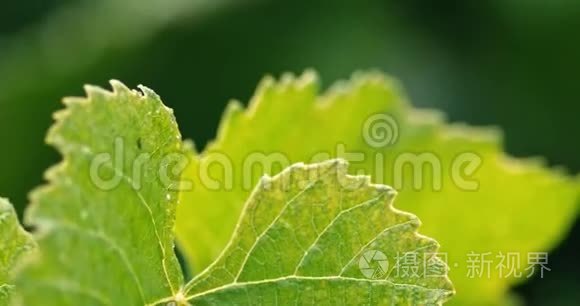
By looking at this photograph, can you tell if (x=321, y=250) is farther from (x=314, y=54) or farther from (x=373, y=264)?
(x=314, y=54)

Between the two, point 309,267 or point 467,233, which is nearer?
point 309,267

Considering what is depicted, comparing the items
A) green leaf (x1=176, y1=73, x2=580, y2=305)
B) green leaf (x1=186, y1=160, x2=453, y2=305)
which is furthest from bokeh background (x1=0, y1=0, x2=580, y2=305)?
green leaf (x1=186, y1=160, x2=453, y2=305)

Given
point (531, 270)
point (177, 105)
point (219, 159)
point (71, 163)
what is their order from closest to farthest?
point (71, 163), point (219, 159), point (531, 270), point (177, 105)

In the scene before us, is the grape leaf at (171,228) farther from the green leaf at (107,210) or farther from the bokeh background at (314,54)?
the bokeh background at (314,54)

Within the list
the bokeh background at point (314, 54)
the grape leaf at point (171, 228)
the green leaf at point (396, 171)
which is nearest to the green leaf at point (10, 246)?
the grape leaf at point (171, 228)

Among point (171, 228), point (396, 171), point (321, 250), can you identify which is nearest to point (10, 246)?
point (171, 228)

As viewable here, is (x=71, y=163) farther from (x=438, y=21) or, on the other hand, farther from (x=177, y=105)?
(x=438, y=21)

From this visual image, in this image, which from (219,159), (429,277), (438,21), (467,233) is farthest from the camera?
(438,21)

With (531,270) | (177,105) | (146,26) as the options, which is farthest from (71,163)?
(146,26)
